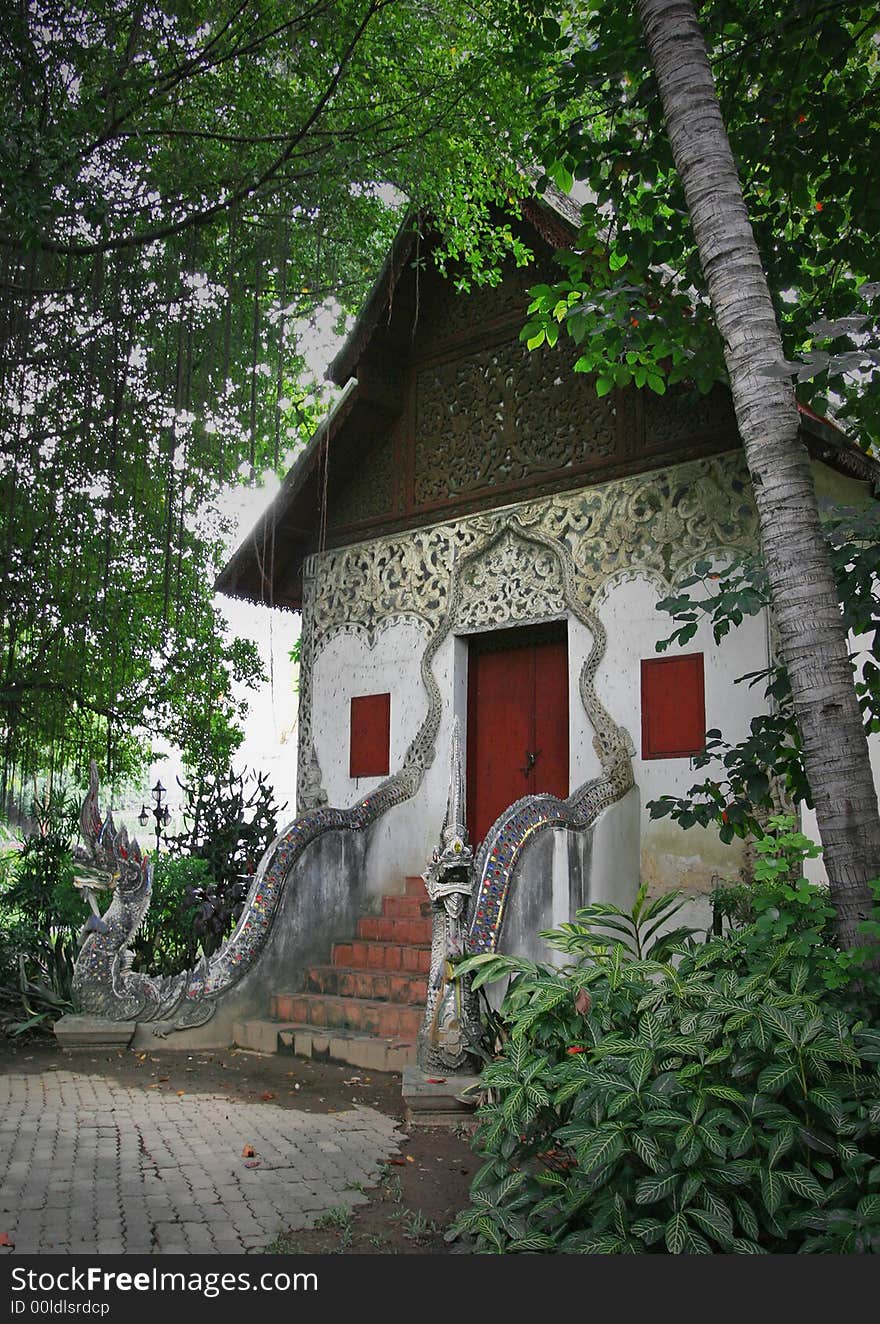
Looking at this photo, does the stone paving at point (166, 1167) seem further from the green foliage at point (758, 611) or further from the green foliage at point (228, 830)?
the green foliage at point (228, 830)

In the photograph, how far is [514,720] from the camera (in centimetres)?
870

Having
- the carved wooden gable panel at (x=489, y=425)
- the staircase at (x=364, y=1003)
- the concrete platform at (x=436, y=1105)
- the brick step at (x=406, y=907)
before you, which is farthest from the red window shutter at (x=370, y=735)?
the concrete platform at (x=436, y=1105)

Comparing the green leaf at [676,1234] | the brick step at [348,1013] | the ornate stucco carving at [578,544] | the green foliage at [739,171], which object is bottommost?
the brick step at [348,1013]

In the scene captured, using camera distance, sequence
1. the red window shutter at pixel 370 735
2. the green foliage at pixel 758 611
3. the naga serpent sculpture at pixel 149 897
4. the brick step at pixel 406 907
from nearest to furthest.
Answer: the green foliage at pixel 758 611
the naga serpent sculpture at pixel 149 897
the brick step at pixel 406 907
the red window shutter at pixel 370 735

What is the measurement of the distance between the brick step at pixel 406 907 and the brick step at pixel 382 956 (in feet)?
1.04

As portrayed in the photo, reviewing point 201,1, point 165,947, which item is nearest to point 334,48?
point 201,1

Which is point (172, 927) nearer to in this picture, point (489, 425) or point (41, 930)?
point (41, 930)

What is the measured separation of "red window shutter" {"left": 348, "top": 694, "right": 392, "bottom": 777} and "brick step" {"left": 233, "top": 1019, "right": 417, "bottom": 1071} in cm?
254

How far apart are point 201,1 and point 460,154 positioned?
174 centimetres

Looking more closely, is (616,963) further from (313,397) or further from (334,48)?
(313,397)

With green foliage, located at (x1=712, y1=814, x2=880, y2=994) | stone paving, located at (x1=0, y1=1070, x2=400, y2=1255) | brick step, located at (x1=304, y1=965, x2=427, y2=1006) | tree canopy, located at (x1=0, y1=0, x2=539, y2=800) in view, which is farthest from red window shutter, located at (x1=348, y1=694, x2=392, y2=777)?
green foliage, located at (x1=712, y1=814, x2=880, y2=994)

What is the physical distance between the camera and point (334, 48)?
5.94 m

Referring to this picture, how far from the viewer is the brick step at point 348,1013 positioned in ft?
22.5

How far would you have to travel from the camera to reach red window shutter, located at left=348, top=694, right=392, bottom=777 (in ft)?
30.3
